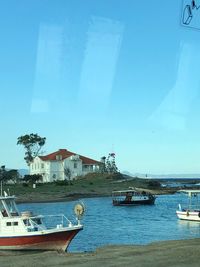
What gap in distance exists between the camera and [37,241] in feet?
100

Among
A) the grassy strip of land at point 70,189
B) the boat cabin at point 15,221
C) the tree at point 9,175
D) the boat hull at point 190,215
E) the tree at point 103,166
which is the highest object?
the tree at point 103,166

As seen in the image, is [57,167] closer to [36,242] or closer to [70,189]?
[70,189]

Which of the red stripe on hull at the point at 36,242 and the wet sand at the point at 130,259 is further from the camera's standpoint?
the red stripe on hull at the point at 36,242

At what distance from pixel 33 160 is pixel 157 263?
468 feet

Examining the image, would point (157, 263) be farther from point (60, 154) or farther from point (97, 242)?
point (60, 154)

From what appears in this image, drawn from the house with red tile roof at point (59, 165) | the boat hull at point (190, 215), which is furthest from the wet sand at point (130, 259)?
the house with red tile roof at point (59, 165)

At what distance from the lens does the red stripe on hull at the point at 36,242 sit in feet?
99.6

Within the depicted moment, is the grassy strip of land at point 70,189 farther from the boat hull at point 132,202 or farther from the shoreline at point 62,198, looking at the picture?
the boat hull at point 132,202

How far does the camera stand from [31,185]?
424 ft

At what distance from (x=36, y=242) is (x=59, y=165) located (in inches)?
4779

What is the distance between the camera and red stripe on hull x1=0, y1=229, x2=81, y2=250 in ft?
99.6

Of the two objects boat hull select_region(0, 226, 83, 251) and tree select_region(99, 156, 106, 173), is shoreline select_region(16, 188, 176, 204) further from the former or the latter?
boat hull select_region(0, 226, 83, 251)

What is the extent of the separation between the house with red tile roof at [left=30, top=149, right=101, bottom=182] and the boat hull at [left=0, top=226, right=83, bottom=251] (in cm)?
11868

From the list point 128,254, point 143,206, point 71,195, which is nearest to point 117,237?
point 128,254
